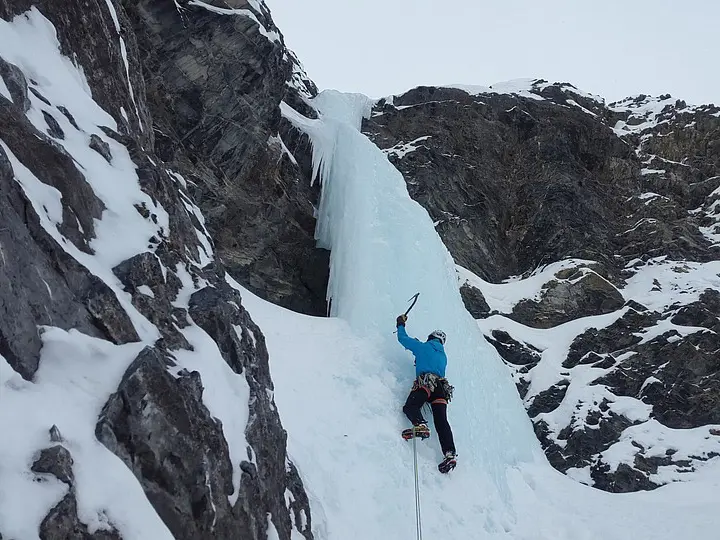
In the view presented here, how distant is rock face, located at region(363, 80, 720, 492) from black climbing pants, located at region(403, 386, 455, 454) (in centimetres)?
360

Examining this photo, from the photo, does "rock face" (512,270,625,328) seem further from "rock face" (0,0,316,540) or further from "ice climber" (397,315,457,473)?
"rock face" (0,0,316,540)

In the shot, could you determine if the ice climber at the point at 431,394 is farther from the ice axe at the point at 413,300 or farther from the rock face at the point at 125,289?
the rock face at the point at 125,289

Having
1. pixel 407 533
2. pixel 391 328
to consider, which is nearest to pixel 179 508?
pixel 407 533

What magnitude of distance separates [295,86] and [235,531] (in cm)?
1312

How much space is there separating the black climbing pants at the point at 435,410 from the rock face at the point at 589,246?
3.60 m

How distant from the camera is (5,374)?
2.94m

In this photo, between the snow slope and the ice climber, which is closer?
the snow slope

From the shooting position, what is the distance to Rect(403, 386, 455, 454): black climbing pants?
274 inches

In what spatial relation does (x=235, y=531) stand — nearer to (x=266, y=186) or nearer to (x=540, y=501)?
(x=540, y=501)

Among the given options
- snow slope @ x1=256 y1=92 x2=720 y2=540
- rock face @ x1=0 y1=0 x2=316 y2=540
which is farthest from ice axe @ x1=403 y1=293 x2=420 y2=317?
rock face @ x1=0 y1=0 x2=316 y2=540

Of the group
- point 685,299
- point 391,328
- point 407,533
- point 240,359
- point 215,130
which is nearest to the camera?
point 240,359

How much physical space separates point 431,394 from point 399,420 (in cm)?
46

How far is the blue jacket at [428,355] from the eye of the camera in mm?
7461

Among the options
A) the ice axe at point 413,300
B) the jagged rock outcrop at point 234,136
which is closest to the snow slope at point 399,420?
the ice axe at point 413,300
